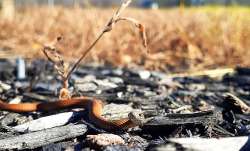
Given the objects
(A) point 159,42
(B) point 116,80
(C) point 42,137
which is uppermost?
(A) point 159,42

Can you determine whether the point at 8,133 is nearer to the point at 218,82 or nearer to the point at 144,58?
the point at 218,82

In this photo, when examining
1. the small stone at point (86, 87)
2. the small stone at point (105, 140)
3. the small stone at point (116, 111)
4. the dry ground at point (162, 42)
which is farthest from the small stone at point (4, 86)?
the dry ground at point (162, 42)

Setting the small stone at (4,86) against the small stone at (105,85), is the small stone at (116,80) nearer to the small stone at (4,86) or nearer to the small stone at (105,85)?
the small stone at (105,85)

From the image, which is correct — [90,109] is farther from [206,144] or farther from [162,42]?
[162,42]

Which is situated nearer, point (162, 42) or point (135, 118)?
point (135, 118)

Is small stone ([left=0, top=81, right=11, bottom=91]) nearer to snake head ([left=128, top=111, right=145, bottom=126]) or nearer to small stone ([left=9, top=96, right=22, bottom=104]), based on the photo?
small stone ([left=9, top=96, right=22, bottom=104])

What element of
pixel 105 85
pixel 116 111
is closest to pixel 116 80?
pixel 105 85

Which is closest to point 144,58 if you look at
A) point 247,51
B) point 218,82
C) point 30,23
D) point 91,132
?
point 247,51

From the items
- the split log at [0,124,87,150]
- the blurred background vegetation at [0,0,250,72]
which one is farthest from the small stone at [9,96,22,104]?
the blurred background vegetation at [0,0,250,72]
